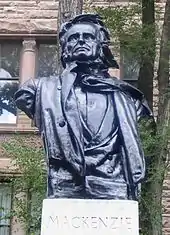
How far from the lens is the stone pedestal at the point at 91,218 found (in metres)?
4.26

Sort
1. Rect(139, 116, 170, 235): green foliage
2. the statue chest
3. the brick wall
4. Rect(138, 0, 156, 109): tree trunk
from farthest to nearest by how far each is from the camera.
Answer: the brick wall → Rect(138, 0, 156, 109): tree trunk → Rect(139, 116, 170, 235): green foliage → the statue chest

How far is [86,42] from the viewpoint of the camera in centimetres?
486

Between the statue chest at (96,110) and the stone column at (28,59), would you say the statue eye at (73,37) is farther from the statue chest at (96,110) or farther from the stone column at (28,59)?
the stone column at (28,59)

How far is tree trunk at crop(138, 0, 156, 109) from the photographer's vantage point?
1005 cm

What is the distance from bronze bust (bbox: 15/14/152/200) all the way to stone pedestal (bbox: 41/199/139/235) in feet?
0.43

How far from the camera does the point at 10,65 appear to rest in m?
14.3

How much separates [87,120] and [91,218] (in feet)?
2.42

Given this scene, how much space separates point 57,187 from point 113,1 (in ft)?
30.7

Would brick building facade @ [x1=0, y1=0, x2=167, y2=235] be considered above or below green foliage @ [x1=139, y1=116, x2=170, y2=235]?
above

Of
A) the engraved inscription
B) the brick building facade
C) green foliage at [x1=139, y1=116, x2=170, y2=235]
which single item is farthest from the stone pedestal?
the brick building facade

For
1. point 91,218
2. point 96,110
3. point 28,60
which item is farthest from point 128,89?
point 28,60

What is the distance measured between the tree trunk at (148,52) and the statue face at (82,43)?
5084 millimetres

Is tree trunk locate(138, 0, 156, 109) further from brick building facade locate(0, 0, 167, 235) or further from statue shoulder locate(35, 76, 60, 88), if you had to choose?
statue shoulder locate(35, 76, 60, 88)

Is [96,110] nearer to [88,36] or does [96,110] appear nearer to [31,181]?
[88,36]
